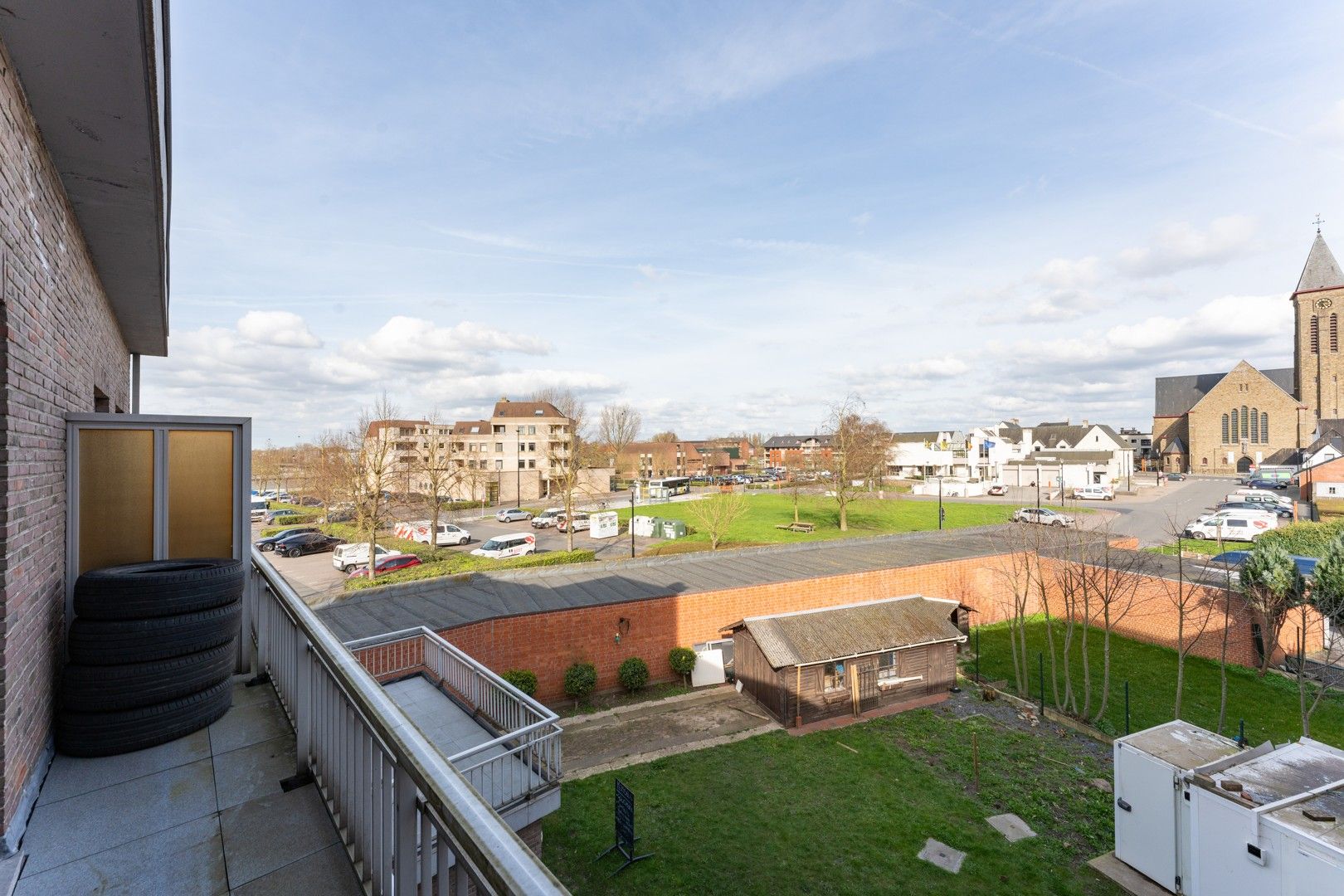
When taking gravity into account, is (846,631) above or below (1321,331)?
below

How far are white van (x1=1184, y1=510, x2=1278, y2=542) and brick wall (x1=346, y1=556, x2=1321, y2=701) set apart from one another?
42.2 feet

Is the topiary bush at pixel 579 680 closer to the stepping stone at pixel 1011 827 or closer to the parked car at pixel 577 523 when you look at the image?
the stepping stone at pixel 1011 827

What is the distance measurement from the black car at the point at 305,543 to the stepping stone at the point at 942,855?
3073cm

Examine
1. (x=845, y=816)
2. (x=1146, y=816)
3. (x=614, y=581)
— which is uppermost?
(x=614, y=581)

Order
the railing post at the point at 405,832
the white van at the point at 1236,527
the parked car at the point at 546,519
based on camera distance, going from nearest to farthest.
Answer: the railing post at the point at 405,832 → the white van at the point at 1236,527 → the parked car at the point at 546,519

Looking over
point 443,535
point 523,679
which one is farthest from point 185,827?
point 443,535

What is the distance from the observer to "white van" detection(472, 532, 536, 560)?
27.2 m

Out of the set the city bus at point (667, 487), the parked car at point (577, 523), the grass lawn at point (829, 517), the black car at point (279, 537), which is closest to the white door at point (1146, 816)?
the grass lawn at point (829, 517)

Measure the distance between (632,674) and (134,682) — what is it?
488 inches

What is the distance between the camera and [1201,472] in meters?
66.2

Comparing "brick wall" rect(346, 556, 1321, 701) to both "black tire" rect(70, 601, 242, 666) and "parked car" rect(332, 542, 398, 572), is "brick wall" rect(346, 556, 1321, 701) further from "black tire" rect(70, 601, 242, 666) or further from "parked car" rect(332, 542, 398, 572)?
"parked car" rect(332, 542, 398, 572)

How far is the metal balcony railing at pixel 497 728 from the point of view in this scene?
6133 millimetres

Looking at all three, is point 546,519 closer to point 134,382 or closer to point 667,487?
point 667,487

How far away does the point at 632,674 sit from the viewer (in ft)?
48.6
